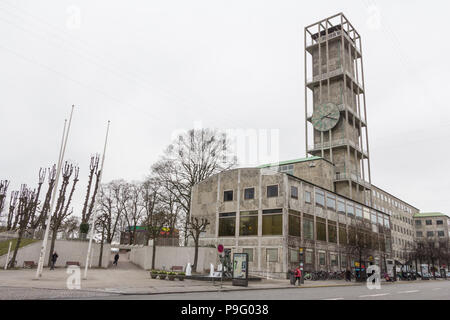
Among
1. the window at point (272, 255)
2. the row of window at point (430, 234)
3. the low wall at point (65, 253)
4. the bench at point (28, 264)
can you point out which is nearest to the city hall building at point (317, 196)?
the window at point (272, 255)

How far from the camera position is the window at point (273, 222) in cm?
3944

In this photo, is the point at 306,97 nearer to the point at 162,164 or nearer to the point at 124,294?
the point at 162,164

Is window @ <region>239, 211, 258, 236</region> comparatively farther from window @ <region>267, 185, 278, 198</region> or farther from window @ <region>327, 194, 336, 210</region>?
window @ <region>327, 194, 336, 210</region>

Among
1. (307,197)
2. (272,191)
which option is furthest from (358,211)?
(272,191)

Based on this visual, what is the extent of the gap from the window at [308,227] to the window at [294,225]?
147 cm

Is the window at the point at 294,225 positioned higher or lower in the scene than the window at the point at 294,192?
lower

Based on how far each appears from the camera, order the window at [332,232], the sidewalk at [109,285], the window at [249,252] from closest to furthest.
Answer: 1. the sidewalk at [109,285]
2. the window at [249,252]
3. the window at [332,232]

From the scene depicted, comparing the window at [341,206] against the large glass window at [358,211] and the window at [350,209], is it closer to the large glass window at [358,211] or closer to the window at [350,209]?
the window at [350,209]

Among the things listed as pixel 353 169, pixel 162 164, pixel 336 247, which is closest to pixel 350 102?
pixel 353 169

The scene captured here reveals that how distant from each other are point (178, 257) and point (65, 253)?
40.5 feet

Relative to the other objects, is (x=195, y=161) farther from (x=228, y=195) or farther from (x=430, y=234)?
(x=430, y=234)

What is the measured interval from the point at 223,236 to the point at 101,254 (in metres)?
14.5

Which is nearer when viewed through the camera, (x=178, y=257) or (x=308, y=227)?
(x=178, y=257)

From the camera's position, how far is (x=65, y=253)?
126ft
